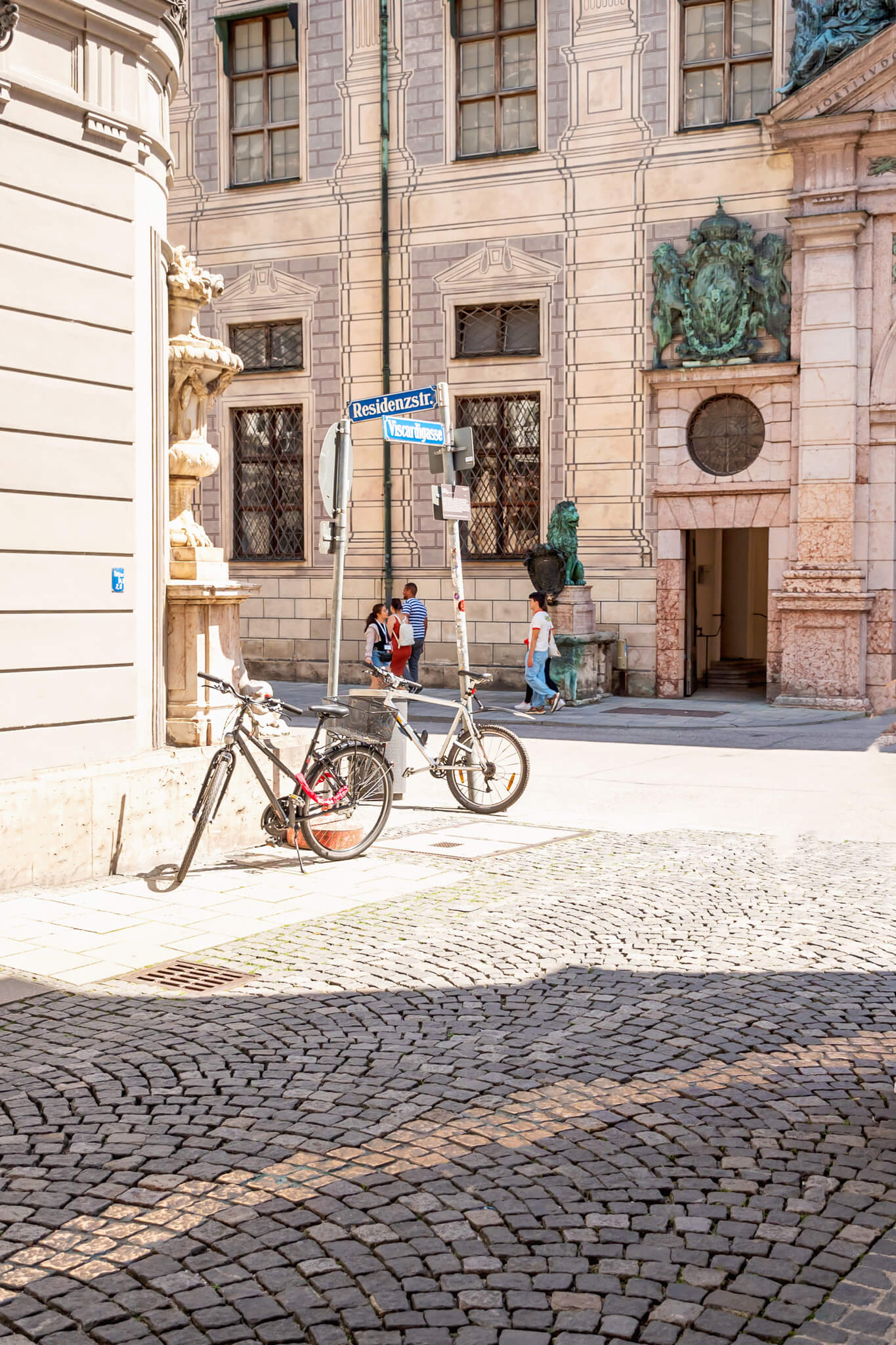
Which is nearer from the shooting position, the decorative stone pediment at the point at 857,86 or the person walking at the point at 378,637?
the decorative stone pediment at the point at 857,86

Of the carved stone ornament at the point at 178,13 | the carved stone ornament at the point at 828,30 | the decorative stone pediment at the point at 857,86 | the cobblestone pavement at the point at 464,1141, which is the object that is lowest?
the cobblestone pavement at the point at 464,1141

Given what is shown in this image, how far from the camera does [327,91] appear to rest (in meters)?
24.0

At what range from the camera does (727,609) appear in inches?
1062

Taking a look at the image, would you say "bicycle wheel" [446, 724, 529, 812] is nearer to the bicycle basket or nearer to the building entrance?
the bicycle basket

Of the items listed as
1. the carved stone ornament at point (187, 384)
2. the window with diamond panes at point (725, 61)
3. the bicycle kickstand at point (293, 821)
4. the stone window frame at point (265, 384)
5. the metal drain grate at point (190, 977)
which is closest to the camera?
the metal drain grate at point (190, 977)

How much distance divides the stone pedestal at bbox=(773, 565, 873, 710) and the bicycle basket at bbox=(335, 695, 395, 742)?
1133 centimetres

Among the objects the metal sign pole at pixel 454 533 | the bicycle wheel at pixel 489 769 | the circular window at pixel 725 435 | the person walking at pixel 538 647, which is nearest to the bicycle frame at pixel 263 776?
the bicycle wheel at pixel 489 769

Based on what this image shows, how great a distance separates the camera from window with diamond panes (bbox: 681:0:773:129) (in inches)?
826

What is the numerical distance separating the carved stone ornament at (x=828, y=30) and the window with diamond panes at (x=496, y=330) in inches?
195

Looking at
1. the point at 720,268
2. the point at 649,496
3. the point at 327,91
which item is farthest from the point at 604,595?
the point at 327,91

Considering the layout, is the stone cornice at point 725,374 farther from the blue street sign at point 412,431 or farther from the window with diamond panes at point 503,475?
the blue street sign at point 412,431

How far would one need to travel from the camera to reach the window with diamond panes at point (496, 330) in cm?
2267

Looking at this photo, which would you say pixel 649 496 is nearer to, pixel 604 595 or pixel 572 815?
pixel 604 595

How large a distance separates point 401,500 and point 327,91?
22.7 feet
